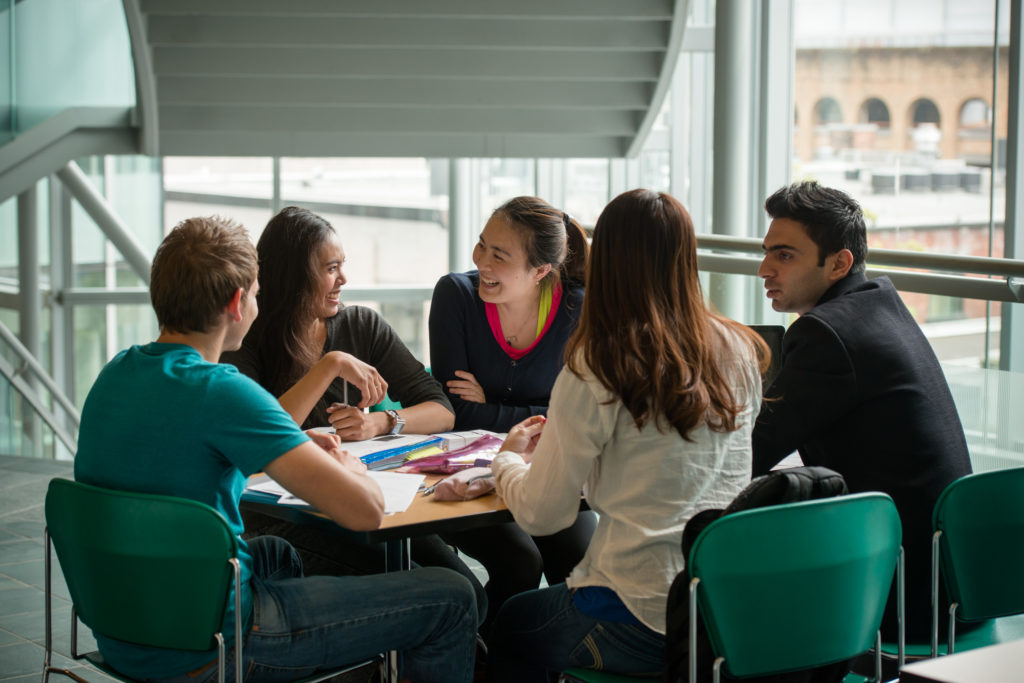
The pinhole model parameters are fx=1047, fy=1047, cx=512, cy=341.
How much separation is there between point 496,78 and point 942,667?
6.21m

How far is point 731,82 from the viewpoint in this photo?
5.36 meters

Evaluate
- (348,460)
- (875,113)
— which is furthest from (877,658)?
(875,113)

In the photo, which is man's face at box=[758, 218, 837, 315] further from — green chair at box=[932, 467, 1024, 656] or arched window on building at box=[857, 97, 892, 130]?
arched window on building at box=[857, 97, 892, 130]

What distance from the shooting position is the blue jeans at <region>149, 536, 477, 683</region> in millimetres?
1916

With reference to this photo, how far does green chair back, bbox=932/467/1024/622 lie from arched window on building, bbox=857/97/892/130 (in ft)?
17.0

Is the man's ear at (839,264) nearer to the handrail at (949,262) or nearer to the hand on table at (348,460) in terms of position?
the handrail at (949,262)

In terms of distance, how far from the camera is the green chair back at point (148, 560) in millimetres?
1776

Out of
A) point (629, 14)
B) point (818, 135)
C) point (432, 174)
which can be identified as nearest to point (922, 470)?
point (629, 14)

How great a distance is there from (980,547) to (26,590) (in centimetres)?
322

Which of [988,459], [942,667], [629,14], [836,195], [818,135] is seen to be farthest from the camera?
[818,135]

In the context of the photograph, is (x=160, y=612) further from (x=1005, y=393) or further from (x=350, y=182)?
(x=350, y=182)

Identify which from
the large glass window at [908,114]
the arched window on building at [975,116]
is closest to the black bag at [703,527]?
the large glass window at [908,114]

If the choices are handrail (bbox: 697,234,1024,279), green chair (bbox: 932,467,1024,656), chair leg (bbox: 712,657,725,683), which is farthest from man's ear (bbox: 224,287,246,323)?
handrail (bbox: 697,234,1024,279)

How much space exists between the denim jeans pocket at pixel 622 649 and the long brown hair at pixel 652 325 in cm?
39
